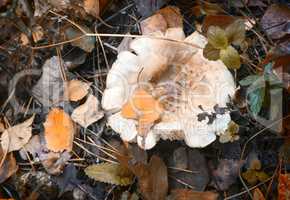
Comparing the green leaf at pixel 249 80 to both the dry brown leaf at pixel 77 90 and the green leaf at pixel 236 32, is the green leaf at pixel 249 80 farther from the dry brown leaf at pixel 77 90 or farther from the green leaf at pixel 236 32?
the dry brown leaf at pixel 77 90

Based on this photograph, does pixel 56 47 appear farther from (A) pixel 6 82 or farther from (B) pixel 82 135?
(B) pixel 82 135

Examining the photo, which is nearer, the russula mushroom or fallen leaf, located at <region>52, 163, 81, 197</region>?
the russula mushroom

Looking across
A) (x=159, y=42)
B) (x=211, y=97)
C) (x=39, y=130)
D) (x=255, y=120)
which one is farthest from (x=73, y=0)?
(x=255, y=120)

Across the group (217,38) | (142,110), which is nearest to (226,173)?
(142,110)

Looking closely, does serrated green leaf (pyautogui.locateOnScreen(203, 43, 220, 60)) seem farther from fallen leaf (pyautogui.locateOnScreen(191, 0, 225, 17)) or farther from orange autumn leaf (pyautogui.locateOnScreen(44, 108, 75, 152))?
orange autumn leaf (pyautogui.locateOnScreen(44, 108, 75, 152))

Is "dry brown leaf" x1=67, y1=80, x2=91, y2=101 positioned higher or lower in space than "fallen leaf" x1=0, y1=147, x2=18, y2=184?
higher

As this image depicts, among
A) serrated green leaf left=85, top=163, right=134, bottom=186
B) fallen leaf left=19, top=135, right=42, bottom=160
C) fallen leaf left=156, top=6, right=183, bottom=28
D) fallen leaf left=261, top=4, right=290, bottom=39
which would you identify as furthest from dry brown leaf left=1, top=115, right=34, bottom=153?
fallen leaf left=261, top=4, right=290, bottom=39
